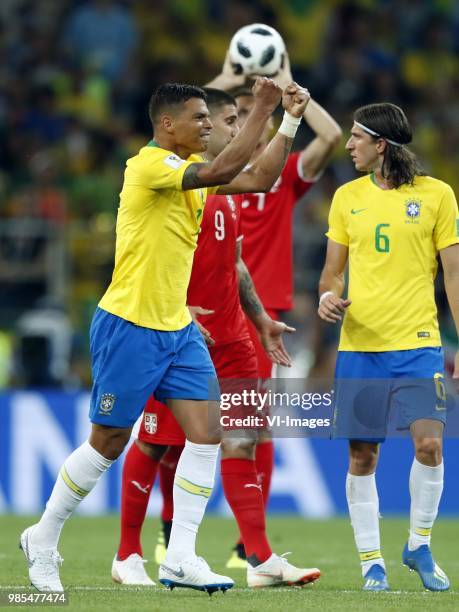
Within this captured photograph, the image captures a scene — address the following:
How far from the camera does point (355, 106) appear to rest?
54.6ft

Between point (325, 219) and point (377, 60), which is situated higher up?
point (377, 60)

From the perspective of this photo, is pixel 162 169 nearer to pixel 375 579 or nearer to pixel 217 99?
pixel 217 99

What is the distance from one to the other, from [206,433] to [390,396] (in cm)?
111

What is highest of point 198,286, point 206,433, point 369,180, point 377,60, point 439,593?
point 377,60

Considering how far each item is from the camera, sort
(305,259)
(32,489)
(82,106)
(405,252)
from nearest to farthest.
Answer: (405,252)
(32,489)
(305,259)
(82,106)

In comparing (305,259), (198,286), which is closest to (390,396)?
(198,286)

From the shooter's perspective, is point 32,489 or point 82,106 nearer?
point 32,489

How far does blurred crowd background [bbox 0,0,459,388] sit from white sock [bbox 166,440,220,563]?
279 inches

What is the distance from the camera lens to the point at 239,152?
19.9ft

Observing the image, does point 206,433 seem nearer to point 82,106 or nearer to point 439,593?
point 439,593

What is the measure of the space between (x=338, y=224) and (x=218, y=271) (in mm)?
712

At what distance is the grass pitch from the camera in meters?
6.18

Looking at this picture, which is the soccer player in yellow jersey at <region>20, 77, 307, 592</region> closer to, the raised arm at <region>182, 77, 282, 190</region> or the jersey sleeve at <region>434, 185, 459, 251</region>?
the raised arm at <region>182, 77, 282, 190</region>

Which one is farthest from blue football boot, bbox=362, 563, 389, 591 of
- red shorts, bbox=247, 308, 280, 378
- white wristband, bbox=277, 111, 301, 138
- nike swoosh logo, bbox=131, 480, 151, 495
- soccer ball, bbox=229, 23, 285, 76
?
soccer ball, bbox=229, 23, 285, 76
